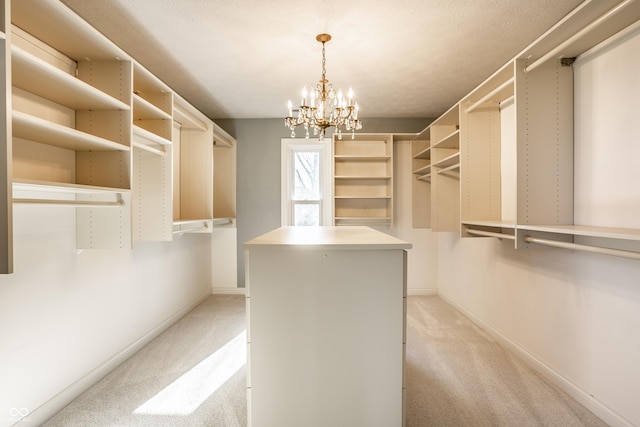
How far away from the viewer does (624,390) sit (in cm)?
178

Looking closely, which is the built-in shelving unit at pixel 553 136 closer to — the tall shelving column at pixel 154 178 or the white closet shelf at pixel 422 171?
the white closet shelf at pixel 422 171

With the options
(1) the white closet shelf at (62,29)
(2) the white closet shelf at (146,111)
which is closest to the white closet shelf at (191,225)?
(2) the white closet shelf at (146,111)

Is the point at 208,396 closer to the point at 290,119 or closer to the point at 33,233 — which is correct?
the point at 33,233

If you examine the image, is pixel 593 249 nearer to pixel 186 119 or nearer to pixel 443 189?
pixel 443 189

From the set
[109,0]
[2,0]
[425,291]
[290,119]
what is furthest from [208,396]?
[425,291]

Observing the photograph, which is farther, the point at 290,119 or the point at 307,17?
the point at 290,119

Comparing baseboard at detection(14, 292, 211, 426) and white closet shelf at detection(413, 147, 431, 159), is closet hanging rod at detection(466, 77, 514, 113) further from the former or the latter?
baseboard at detection(14, 292, 211, 426)

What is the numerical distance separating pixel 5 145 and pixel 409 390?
249 centimetres

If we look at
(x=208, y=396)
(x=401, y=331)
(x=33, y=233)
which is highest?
(x=33, y=233)

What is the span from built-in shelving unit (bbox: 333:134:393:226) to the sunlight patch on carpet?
2375 millimetres

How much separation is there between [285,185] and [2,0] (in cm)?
355

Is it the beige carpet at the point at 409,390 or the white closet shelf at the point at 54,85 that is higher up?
the white closet shelf at the point at 54,85

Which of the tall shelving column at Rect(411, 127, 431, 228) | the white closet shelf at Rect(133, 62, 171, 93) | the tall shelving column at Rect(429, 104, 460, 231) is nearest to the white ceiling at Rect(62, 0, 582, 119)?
the white closet shelf at Rect(133, 62, 171, 93)

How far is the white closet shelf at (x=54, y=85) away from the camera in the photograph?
1426 millimetres
